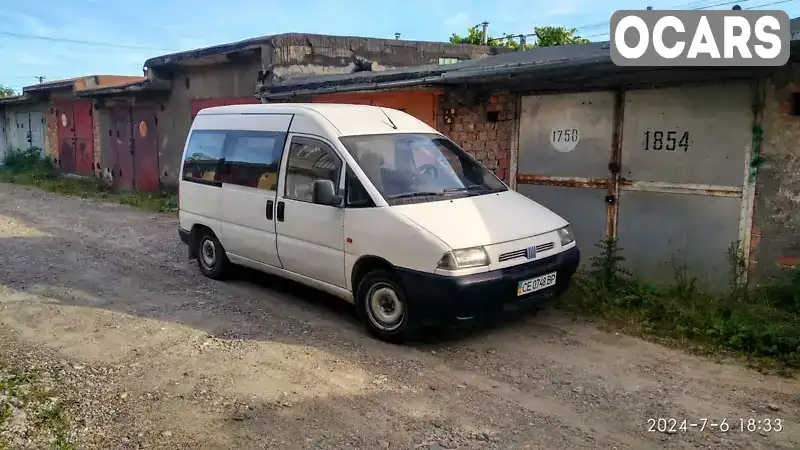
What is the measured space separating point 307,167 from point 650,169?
3643 mm

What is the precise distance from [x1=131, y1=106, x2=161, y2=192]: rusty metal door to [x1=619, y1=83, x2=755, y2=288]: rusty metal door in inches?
511

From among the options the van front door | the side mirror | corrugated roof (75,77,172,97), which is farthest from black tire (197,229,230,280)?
corrugated roof (75,77,172,97)

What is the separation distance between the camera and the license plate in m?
5.13

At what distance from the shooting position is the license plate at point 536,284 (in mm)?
5133

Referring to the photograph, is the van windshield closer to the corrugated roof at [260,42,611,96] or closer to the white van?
the white van

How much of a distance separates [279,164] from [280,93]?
5222mm

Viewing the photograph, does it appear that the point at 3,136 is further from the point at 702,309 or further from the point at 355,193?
the point at 702,309

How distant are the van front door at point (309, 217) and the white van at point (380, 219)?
0.04 ft

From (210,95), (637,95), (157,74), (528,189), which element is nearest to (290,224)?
(528,189)

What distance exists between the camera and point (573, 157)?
741 cm

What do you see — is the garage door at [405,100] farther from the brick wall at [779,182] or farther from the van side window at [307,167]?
the brick wall at [779,182]

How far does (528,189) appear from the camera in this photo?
7969 mm
